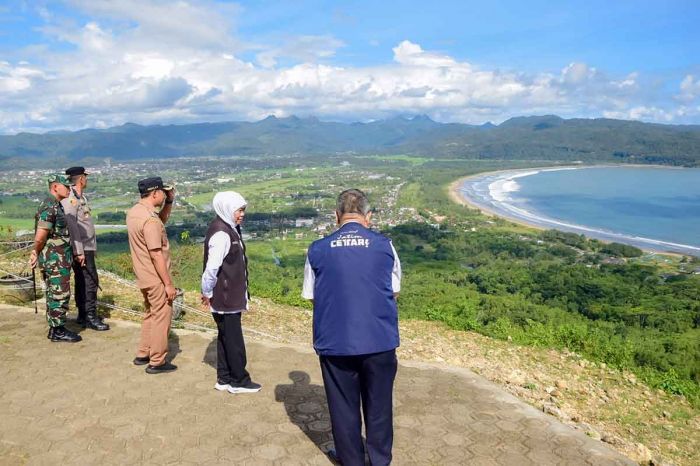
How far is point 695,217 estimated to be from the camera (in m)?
58.7

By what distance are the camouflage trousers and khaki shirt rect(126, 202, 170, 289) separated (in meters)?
1.37

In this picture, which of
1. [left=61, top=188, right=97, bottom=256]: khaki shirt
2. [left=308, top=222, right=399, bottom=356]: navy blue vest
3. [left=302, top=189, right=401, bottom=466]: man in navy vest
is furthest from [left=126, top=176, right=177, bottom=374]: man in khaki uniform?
[left=308, top=222, right=399, bottom=356]: navy blue vest

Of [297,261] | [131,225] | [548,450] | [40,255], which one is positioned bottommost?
[297,261]

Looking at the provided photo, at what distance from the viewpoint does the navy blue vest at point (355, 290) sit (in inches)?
114

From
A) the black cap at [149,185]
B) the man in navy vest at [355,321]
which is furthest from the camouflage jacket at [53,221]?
the man in navy vest at [355,321]

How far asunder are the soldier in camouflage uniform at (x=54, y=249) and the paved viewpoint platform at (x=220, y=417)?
501mm

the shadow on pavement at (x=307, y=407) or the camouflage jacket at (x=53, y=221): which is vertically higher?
the camouflage jacket at (x=53, y=221)

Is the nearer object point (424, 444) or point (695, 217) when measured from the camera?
point (424, 444)

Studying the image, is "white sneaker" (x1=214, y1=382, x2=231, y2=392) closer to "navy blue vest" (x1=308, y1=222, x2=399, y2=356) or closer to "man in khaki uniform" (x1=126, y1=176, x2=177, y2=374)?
"man in khaki uniform" (x1=126, y1=176, x2=177, y2=374)

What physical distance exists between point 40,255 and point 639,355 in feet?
28.2

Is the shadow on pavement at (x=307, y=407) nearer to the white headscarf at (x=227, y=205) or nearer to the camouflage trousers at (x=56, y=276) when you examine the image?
the white headscarf at (x=227, y=205)

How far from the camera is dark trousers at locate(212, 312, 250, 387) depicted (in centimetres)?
430

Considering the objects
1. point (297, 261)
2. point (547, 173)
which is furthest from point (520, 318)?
point (547, 173)

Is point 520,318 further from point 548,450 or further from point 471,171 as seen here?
point 471,171
